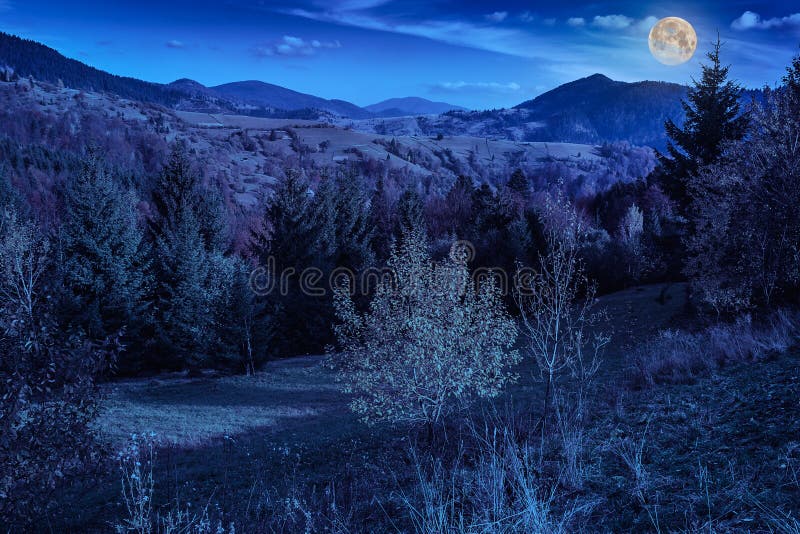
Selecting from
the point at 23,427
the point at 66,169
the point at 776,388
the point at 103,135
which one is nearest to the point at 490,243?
the point at 776,388

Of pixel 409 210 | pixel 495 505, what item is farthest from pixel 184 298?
pixel 495 505

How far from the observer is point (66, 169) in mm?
80062

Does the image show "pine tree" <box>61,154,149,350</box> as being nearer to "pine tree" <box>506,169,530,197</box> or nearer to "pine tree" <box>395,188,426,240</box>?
"pine tree" <box>395,188,426,240</box>

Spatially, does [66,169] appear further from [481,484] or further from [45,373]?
[481,484]

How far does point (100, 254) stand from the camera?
3073 cm

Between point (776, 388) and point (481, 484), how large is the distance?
528cm

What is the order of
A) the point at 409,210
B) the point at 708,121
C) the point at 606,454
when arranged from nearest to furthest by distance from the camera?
the point at 606,454
the point at 708,121
the point at 409,210

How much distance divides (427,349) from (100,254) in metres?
Answer: 27.1

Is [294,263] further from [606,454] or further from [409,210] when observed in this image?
[606,454]

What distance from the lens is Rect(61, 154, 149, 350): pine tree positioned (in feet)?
Result: 99.0

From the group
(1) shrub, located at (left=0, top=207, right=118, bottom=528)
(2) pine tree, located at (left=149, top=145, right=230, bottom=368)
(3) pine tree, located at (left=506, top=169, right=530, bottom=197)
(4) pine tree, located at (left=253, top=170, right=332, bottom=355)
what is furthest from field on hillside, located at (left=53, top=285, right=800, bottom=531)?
(3) pine tree, located at (left=506, top=169, right=530, bottom=197)

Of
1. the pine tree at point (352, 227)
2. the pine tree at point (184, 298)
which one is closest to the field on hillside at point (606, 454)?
the pine tree at point (184, 298)

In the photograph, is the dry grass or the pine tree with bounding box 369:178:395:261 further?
the pine tree with bounding box 369:178:395:261

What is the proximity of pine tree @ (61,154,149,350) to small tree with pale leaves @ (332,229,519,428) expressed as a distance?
2227cm
